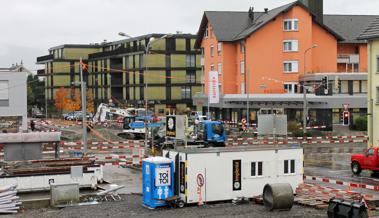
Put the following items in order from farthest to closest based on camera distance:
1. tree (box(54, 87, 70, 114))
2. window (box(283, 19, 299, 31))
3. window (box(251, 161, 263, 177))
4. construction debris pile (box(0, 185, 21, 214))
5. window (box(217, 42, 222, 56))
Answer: tree (box(54, 87, 70, 114))
window (box(217, 42, 222, 56))
window (box(283, 19, 299, 31))
window (box(251, 161, 263, 177))
construction debris pile (box(0, 185, 21, 214))

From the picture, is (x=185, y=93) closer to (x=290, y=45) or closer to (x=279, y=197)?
(x=290, y=45)

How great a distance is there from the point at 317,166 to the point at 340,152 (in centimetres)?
921

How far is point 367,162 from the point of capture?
94.6ft

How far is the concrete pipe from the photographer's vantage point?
19469 millimetres

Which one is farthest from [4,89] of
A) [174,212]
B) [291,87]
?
[174,212]

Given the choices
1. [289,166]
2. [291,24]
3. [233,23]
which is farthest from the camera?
[233,23]

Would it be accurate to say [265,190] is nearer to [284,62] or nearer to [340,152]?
[340,152]

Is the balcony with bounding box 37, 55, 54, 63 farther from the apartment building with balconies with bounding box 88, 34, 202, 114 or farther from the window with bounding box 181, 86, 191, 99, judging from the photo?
the window with bounding box 181, 86, 191, 99

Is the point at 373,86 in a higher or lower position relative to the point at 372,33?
lower

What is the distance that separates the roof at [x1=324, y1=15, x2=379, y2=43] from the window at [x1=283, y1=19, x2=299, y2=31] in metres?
8.47

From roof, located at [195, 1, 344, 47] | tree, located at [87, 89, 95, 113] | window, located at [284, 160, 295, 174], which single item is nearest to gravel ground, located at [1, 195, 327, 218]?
window, located at [284, 160, 295, 174]

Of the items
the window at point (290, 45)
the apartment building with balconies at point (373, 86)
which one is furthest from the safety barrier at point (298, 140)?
the window at point (290, 45)

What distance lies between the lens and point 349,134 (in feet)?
179

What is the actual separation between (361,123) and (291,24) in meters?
14.6
